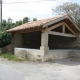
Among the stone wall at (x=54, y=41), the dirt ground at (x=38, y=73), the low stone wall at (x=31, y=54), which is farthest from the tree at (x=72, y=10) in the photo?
the dirt ground at (x=38, y=73)

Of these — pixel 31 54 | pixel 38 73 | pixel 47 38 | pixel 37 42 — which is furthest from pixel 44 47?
pixel 37 42

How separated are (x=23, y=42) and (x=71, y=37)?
15.9 feet

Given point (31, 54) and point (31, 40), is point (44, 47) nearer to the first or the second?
point (31, 54)

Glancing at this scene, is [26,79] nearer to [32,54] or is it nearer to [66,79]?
[66,79]

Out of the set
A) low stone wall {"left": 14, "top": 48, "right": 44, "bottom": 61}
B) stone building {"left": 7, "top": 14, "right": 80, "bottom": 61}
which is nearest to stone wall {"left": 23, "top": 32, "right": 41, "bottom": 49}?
stone building {"left": 7, "top": 14, "right": 80, "bottom": 61}

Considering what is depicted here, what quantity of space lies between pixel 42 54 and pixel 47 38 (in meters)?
1.21

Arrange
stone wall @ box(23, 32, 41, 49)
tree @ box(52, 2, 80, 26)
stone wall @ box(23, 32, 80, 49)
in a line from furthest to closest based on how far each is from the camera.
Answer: tree @ box(52, 2, 80, 26) → stone wall @ box(23, 32, 41, 49) → stone wall @ box(23, 32, 80, 49)

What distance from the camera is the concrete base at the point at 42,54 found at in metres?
11.9

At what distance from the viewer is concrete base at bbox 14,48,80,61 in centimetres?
1192

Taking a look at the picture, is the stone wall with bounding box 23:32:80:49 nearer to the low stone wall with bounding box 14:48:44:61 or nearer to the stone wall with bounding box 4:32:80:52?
the stone wall with bounding box 4:32:80:52

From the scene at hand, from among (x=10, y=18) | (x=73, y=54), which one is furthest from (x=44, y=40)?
(x=10, y=18)

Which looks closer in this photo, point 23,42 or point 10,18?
point 23,42

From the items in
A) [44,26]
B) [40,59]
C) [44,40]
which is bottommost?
[40,59]

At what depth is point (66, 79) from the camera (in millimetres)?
7172
